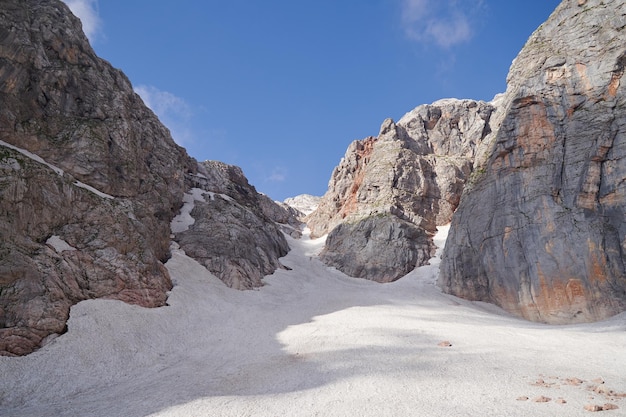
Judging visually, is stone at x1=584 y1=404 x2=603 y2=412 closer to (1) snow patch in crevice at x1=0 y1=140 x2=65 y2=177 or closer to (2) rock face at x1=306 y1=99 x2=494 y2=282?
(1) snow patch in crevice at x1=0 y1=140 x2=65 y2=177

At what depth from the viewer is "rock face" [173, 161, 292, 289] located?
1239 inches

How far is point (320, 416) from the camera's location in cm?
A: 871

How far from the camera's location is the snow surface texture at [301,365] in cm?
938

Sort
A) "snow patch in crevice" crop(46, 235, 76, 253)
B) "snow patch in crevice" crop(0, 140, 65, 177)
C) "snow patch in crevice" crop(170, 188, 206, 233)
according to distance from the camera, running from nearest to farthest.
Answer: "snow patch in crevice" crop(46, 235, 76, 253) < "snow patch in crevice" crop(0, 140, 65, 177) < "snow patch in crevice" crop(170, 188, 206, 233)

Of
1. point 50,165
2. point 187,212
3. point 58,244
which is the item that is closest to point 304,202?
point 187,212

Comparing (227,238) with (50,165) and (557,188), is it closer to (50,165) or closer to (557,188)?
(50,165)

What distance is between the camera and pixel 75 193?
839 inches

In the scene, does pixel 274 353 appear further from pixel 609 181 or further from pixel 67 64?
pixel 67 64

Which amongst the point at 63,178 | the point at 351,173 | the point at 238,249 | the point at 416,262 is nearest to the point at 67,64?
the point at 63,178

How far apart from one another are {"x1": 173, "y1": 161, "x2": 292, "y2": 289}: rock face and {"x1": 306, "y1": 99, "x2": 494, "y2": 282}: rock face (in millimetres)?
11565

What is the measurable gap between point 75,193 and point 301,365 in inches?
700

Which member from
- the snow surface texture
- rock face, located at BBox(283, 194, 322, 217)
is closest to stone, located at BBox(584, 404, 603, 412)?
the snow surface texture

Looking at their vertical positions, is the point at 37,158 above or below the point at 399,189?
below

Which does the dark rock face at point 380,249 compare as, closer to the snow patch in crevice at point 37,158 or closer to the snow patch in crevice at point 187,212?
the snow patch in crevice at point 187,212
